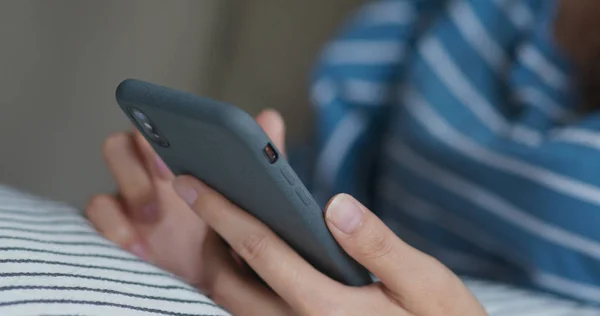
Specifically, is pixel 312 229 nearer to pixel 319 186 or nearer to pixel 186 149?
pixel 186 149

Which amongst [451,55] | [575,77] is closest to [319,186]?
[451,55]

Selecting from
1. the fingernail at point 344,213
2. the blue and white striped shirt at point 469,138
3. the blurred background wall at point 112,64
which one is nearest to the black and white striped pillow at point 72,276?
the fingernail at point 344,213

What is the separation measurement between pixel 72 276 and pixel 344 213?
16cm

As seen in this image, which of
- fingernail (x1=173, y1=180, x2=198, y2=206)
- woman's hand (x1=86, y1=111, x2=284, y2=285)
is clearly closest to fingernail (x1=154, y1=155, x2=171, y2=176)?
woman's hand (x1=86, y1=111, x2=284, y2=285)

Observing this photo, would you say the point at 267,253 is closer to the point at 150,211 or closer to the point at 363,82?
the point at 150,211

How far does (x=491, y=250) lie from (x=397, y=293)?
0.33 metres

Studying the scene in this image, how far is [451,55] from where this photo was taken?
817 millimetres

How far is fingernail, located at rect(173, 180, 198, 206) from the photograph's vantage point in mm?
433

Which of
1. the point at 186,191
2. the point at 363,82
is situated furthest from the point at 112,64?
the point at 186,191

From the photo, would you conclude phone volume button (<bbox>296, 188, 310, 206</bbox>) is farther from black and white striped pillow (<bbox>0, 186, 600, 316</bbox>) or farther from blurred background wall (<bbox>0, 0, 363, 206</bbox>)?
blurred background wall (<bbox>0, 0, 363, 206</bbox>)

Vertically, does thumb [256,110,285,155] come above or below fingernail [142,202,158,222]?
above

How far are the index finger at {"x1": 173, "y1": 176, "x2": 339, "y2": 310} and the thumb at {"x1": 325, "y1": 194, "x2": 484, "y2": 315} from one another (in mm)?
34

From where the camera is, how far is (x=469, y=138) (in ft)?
2.40

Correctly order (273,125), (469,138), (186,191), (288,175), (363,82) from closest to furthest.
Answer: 1. (288,175)
2. (186,191)
3. (273,125)
4. (469,138)
5. (363,82)
